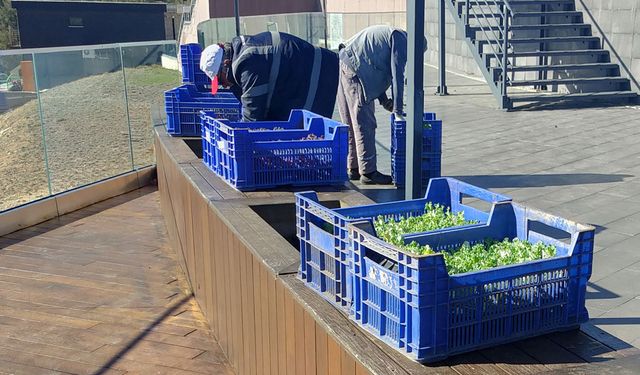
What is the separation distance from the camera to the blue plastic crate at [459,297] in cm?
235

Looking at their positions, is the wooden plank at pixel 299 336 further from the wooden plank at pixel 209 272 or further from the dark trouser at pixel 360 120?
the dark trouser at pixel 360 120

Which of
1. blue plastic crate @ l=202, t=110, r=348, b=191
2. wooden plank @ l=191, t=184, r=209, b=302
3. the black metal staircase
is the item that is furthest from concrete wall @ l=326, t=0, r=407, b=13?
blue plastic crate @ l=202, t=110, r=348, b=191

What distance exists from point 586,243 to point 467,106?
10.3 metres

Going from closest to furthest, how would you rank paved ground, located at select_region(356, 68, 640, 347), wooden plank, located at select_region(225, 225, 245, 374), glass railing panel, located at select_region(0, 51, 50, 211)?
1. wooden plank, located at select_region(225, 225, 245, 374)
2. paved ground, located at select_region(356, 68, 640, 347)
3. glass railing panel, located at select_region(0, 51, 50, 211)

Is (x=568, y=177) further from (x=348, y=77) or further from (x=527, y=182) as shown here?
(x=348, y=77)

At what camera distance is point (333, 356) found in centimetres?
271

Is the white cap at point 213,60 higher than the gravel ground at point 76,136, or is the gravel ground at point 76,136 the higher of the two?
the white cap at point 213,60

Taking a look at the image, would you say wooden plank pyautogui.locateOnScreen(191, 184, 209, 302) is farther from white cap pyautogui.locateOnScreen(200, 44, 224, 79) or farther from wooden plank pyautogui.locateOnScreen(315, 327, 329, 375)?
wooden plank pyautogui.locateOnScreen(315, 327, 329, 375)

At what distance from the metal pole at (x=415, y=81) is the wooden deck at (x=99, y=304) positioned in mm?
1970

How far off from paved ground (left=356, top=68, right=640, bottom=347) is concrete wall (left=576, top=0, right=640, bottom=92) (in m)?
1.19

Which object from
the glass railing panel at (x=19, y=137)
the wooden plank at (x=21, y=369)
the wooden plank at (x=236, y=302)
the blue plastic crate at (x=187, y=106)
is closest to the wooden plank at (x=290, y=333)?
the wooden plank at (x=236, y=302)

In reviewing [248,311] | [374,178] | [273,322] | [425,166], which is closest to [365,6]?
[374,178]

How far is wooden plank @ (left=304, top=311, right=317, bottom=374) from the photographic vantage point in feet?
9.54

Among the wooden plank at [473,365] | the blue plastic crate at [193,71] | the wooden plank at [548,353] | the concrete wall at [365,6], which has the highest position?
the concrete wall at [365,6]
